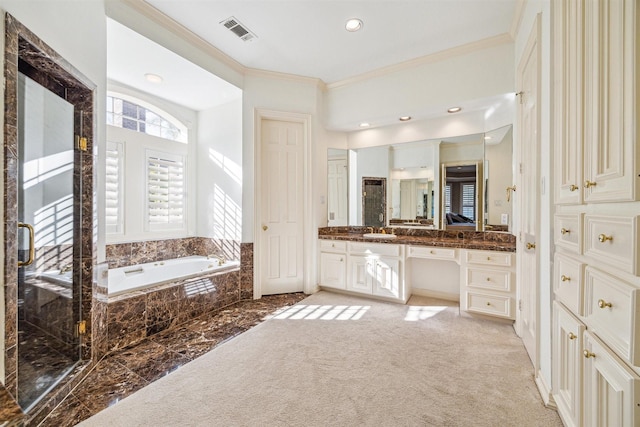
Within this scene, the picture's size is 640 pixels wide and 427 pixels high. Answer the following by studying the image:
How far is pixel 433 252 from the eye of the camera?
304 centimetres

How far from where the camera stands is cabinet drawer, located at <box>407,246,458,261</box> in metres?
2.92

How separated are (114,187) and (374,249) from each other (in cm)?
339

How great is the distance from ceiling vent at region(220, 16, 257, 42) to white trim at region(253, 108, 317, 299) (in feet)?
2.82

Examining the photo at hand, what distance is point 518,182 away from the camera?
2.45m

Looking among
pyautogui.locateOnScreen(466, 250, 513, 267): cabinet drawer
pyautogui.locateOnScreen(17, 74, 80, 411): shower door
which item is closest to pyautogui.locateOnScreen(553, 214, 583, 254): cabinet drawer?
pyautogui.locateOnScreen(466, 250, 513, 267): cabinet drawer

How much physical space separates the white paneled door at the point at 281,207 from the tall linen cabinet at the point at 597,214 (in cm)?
280

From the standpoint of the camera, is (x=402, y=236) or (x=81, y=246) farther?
(x=402, y=236)

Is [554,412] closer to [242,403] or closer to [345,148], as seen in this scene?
[242,403]

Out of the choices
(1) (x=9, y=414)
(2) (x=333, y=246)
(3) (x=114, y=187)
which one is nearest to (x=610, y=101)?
(1) (x=9, y=414)

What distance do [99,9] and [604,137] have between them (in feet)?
10.7

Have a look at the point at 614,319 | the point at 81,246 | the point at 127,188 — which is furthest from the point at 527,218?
the point at 127,188

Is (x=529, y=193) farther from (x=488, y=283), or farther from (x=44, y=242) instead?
(x=44, y=242)

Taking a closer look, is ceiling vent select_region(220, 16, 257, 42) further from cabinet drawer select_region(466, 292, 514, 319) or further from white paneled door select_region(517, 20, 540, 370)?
cabinet drawer select_region(466, 292, 514, 319)

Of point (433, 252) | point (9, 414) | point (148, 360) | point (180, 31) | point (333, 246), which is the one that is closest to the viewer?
point (9, 414)
